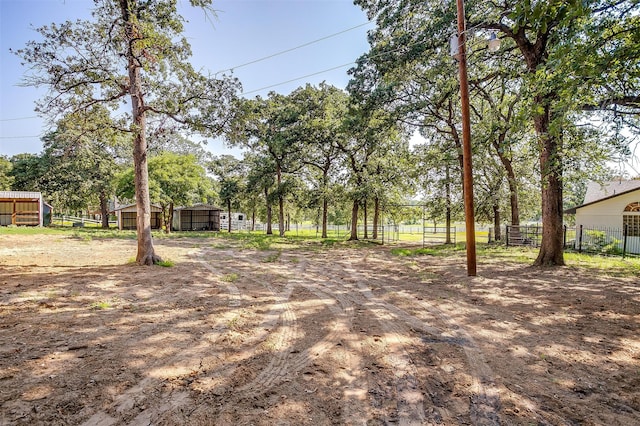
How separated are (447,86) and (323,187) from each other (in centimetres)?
1154

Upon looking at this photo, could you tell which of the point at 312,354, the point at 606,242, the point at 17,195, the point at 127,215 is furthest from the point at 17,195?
the point at 606,242

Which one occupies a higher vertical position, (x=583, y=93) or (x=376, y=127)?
(x=376, y=127)

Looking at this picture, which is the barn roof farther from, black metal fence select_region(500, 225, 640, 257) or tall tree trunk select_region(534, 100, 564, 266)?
black metal fence select_region(500, 225, 640, 257)

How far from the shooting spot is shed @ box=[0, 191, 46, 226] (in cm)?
2518

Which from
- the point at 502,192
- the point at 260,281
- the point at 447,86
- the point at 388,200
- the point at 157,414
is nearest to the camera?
the point at 157,414

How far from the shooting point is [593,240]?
16391 mm

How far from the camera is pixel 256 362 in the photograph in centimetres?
309

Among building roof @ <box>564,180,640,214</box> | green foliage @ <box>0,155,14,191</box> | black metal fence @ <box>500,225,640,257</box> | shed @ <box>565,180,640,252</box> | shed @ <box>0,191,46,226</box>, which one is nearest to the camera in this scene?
black metal fence @ <box>500,225,640,257</box>

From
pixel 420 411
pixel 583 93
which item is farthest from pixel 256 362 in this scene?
pixel 583 93

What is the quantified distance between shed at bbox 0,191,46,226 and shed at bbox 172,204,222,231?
11.3m

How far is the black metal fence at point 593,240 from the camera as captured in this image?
1459cm

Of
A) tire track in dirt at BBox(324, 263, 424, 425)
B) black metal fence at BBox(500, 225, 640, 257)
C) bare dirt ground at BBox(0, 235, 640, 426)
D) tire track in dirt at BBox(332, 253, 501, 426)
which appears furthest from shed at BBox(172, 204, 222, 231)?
tire track in dirt at BBox(324, 263, 424, 425)

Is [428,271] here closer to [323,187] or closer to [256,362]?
[256,362]

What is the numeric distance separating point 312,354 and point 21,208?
35.6m
